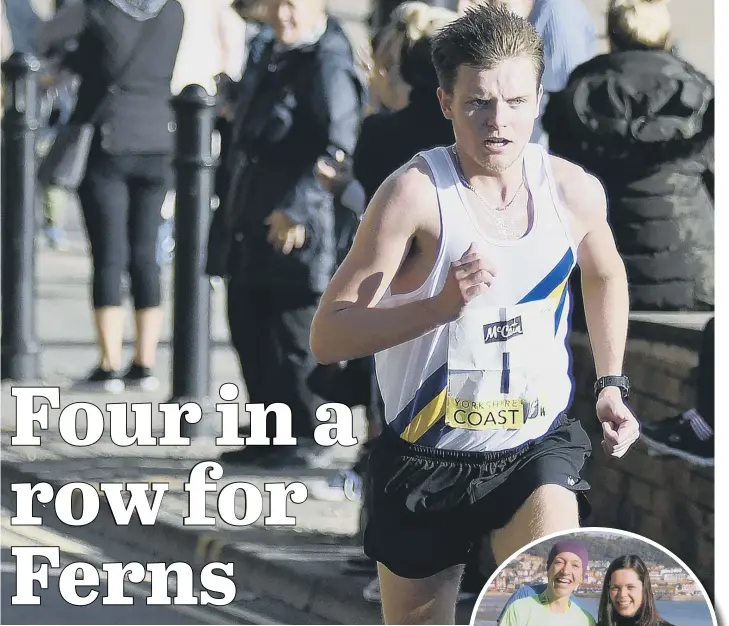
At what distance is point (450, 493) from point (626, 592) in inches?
27.4

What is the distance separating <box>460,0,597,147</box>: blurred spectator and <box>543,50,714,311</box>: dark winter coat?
4cm

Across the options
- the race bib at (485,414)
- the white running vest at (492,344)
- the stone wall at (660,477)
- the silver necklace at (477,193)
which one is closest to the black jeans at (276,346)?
the white running vest at (492,344)

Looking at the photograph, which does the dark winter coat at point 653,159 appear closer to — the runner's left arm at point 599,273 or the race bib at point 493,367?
the runner's left arm at point 599,273

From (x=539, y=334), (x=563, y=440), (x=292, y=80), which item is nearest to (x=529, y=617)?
(x=563, y=440)

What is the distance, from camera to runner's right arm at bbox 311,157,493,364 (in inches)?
143

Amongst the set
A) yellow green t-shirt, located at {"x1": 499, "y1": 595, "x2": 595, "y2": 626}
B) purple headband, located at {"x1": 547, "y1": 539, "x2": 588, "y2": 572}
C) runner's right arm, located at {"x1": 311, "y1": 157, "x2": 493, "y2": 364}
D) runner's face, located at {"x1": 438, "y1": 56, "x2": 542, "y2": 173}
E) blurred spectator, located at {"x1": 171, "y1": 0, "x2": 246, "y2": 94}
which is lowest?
yellow green t-shirt, located at {"x1": 499, "y1": 595, "x2": 595, "y2": 626}

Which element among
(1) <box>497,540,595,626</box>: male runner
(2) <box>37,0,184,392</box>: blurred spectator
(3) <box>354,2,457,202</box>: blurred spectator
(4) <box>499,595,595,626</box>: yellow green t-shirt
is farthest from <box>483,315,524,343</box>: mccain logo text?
(2) <box>37,0,184,392</box>: blurred spectator

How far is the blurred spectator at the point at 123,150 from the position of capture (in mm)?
4133

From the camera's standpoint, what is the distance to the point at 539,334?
12.7ft

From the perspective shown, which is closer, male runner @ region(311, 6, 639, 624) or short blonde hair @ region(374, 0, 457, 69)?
male runner @ region(311, 6, 639, 624)

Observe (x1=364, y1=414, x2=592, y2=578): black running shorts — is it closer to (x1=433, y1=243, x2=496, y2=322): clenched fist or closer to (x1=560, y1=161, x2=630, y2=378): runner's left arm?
(x1=560, y1=161, x2=630, y2=378): runner's left arm

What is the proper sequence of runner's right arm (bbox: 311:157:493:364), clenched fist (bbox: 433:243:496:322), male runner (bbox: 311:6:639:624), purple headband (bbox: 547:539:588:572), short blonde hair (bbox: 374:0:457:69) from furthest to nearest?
short blonde hair (bbox: 374:0:457:69), purple headband (bbox: 547:539:588:572), male runner (bbox: 311:6:639:624), runner's right arm (bbox: 311:157:493:364), clenched fist (bbox: 433:243:496:322)

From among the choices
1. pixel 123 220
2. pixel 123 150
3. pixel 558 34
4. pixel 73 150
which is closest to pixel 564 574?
pixel 558 34

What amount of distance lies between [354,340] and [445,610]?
0.78m
